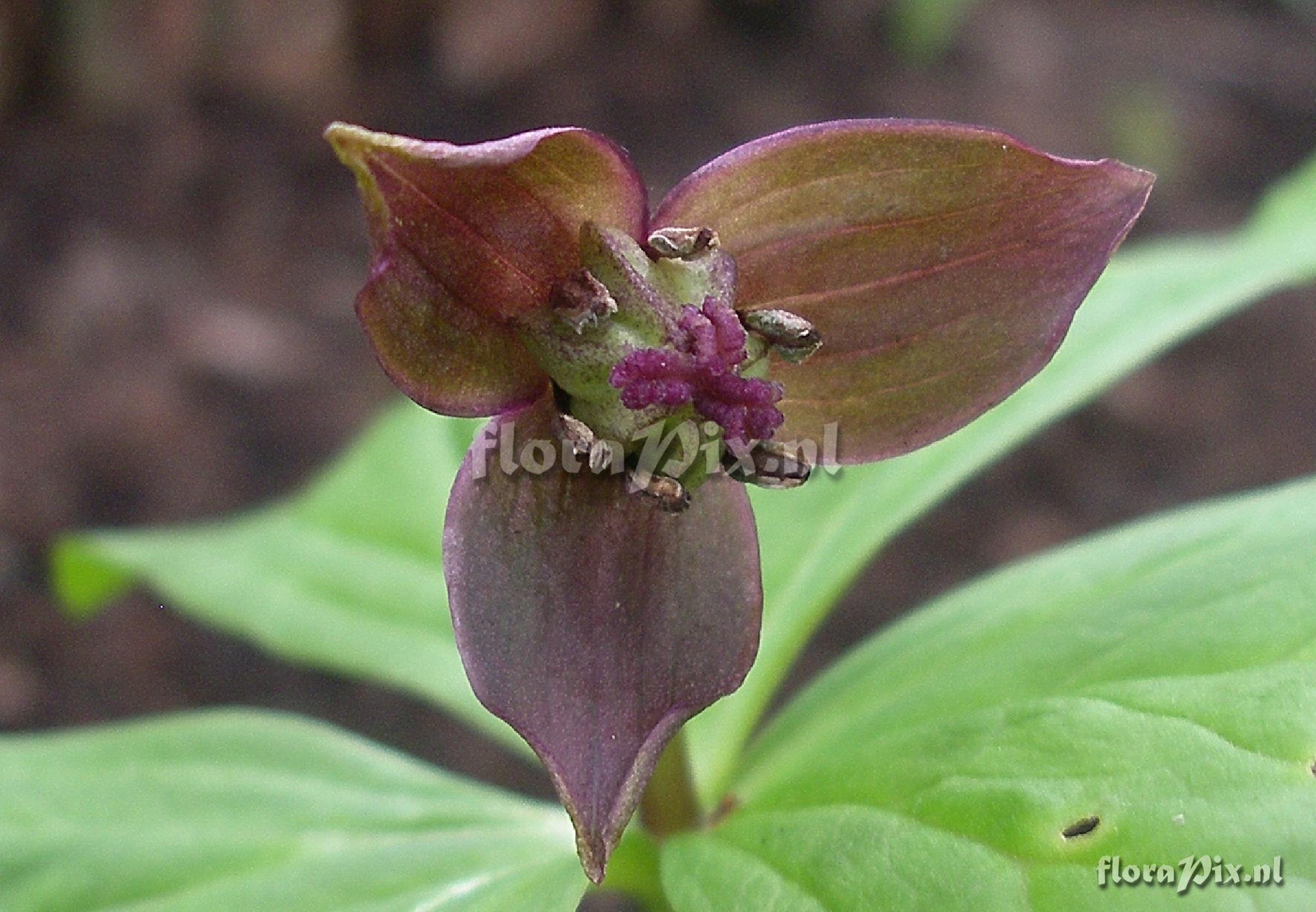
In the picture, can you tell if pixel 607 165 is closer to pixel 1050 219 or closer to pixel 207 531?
pixel 1050 219

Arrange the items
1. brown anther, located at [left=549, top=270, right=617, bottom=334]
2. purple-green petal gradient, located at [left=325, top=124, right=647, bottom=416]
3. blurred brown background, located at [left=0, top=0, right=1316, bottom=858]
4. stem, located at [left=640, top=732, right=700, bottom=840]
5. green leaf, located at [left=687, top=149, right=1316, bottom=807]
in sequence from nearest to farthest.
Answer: purple-green petal gradient, located at [left=325, top=124, right=647, bottom=416] < brown anther, located at [left=549, top=270, right=617, bottom=334] < stem, located at [left=640, top=732, right=700, bottom=840] < green leaf, located at [left=687, top=149, right=1316, bottom=807] < blurred brown background, located at [left=0, top=0, right=1316, bottom=858]

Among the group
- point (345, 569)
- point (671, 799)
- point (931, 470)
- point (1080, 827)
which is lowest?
point (345, 569)

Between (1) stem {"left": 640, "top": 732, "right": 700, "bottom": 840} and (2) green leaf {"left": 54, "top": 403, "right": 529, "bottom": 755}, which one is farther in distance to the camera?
(2) green leaf {"left": 54, "top": 403, "right": 529, "bottom": 755}

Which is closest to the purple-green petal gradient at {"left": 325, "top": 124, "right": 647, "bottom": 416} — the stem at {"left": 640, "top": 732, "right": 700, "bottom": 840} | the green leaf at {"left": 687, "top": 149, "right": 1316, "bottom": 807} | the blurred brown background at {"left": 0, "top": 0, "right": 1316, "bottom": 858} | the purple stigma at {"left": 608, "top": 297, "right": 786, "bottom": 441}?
the purple stigma at {"left": 608, "top": 297, "right": 786, "bottom": 441}

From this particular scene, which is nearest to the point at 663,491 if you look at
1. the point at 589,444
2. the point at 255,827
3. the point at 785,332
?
the point at 589,444

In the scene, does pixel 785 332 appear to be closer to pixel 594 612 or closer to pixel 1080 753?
pixel 594 612

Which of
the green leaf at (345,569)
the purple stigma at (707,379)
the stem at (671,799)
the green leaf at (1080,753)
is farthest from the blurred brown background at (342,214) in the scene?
the purple stigma at (707,379)

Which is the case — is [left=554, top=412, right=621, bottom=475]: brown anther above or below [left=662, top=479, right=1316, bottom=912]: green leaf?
above

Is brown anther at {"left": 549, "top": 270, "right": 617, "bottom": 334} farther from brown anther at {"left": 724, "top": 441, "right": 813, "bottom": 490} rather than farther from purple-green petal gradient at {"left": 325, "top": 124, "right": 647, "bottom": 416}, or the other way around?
brown anther at {"left": 724, "top": 441, "right": 813, "bottom": 490}
